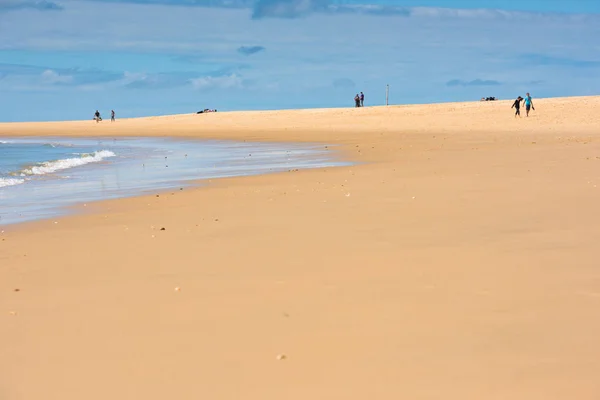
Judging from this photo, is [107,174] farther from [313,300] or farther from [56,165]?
[313,300]

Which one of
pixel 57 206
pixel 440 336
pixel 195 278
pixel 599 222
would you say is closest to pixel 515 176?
pixel 599 222

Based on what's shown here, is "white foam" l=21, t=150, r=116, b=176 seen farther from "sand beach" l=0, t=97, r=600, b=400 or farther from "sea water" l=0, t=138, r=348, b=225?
"sand beach" l=0, t=97, r=600, b=400

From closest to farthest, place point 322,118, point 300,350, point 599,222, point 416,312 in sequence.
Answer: point 300,350
point 416,312
point 599,222
point 322,118

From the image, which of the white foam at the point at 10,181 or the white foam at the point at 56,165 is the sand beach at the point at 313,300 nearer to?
the white foam at the point at 10,181

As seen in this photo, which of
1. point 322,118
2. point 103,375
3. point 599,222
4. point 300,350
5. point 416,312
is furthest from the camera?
point 322,118

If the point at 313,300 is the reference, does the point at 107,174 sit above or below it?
above

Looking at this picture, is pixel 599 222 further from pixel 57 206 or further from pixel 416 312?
pixel 57 206

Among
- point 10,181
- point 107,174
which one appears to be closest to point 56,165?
point 107,174

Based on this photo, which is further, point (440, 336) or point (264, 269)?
point (264, 269)

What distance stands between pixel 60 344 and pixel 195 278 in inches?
67.4

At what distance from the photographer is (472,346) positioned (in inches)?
173

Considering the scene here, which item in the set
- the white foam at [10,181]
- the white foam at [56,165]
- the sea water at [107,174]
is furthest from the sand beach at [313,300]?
the white foam at [56,165]

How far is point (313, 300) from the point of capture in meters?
5.50

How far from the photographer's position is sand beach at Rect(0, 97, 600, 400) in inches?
159
